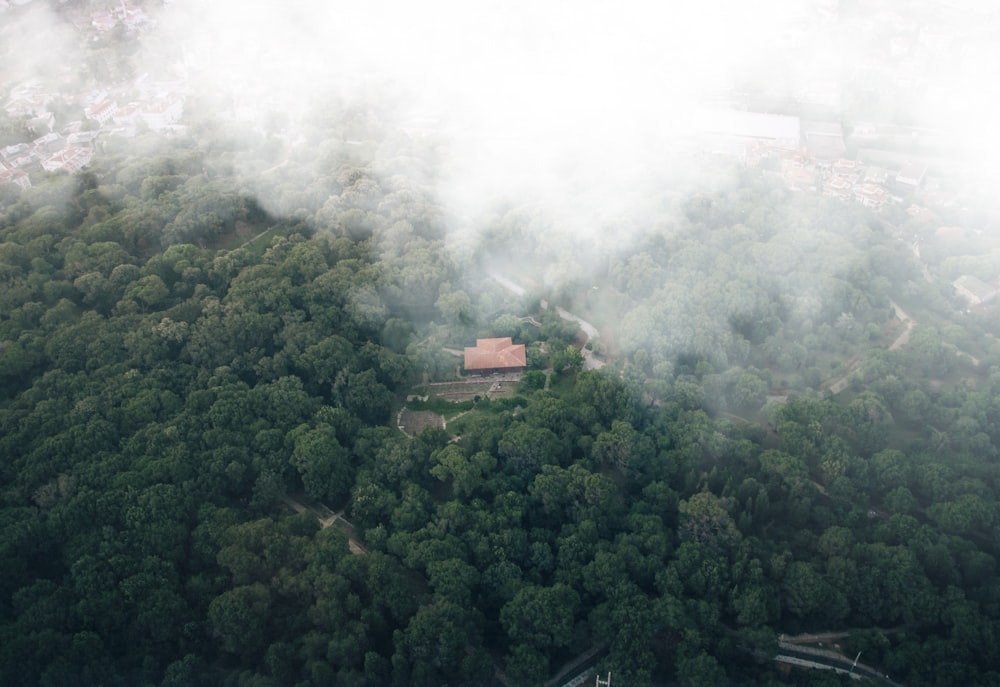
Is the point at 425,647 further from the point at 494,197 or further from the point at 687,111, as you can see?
the point at 687,111

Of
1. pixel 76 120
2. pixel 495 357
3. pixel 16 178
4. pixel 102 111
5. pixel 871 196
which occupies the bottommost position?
pixel 495 357

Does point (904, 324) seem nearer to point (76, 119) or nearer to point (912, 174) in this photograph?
point (912, 174)

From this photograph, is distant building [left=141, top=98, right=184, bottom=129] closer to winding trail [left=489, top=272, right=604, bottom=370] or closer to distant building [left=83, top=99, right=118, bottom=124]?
distant building [left=83, top=99, right=118, bottom=124]

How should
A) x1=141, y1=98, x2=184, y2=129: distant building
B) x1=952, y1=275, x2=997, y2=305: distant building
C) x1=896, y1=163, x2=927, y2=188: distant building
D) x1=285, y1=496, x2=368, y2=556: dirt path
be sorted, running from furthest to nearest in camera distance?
1. x1=141, y1=98, x2=184, y2=129: distant building
2. x1=896, y1=163, x2=927, y2=188: distant building
3. x1=952, y1=275, x2=997, y2=305: distant building
4. x1=285, y1=496, x2=368, y2=556: dirt path

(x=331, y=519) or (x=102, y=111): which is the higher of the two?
(x=102, y=111)

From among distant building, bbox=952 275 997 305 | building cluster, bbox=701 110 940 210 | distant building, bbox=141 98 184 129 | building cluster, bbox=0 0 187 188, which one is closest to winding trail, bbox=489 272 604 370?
building cluster, bbox=701 110 940 210

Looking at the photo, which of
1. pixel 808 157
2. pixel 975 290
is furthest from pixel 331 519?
pixel 808 157

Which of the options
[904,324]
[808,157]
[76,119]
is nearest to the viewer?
[904,324]
